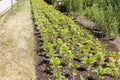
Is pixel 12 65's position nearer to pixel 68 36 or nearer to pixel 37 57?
pixel 37 57

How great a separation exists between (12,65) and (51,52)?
3.19 feet

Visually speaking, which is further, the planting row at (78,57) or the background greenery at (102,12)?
the background greenery at (102,12)

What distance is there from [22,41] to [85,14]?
576cm

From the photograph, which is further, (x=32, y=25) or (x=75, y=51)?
(x=32, y=25)

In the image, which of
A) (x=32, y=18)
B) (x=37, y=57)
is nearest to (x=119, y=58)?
(x=37, y=57)

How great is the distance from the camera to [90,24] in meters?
12.6

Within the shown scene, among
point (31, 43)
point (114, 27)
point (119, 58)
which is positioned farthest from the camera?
point (114, 27)

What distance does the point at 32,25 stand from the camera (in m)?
11.4

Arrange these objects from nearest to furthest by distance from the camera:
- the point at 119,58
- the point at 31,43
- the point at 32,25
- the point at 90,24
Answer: the point at 119,58, the point at 31,43, the point at 32,25, the point at 90,24

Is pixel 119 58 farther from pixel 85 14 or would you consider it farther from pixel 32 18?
pixel 85 14

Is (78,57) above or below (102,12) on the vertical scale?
below

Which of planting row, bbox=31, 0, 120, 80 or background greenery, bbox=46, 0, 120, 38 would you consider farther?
background greenery, bbox=46, 0, 120, 38

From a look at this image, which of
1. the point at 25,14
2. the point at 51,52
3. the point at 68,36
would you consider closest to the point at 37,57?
the point at 51,52

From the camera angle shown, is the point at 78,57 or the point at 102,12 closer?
the point at 78,57
